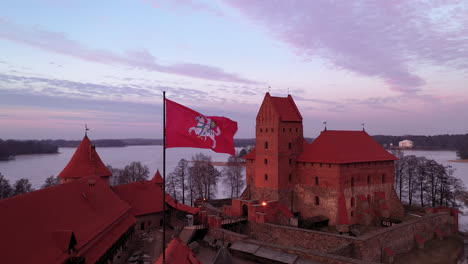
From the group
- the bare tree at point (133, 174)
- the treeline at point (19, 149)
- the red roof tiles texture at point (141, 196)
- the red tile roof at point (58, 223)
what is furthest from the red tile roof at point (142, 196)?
the treeline at point (19, 149)

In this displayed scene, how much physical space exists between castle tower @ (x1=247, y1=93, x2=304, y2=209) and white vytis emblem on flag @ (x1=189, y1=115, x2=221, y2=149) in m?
18.7

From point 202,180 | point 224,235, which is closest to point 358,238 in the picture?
point 224,235

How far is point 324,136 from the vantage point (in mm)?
29984

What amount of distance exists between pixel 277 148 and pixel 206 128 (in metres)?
19.0

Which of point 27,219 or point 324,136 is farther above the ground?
point 324,136

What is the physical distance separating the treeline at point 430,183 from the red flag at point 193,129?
3351 cm

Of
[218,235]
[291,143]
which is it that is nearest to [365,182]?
[291,143]

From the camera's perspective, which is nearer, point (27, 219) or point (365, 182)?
point (27, 219)

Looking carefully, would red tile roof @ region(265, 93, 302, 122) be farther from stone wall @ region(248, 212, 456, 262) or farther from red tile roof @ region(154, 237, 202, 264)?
red tile roof @ region(154, 237, 202, 264)

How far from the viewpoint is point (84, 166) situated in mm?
26531

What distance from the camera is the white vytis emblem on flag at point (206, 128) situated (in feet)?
33.6

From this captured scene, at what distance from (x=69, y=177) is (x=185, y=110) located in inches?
771

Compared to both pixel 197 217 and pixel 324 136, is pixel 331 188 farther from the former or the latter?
pixel 197 217

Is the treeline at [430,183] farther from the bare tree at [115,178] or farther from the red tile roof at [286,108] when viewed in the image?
the bare tree at [115,178]
